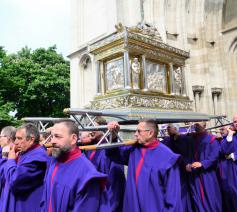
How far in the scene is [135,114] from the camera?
14.6 feet

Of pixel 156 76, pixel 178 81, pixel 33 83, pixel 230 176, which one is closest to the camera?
pixel 156 76

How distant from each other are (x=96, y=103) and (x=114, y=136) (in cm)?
187

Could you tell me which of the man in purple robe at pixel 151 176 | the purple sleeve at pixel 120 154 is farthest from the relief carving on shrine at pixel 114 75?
the man in purple robe at pixel 151 176

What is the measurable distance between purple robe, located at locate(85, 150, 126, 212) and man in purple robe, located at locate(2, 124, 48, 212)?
1111 mm

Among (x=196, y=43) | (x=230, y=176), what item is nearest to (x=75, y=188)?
(x=230, y=176)

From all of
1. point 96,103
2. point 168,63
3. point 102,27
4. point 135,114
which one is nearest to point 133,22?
point 102,27

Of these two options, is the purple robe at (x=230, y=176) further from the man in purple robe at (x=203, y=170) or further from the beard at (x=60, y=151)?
the beard at (x=60, y=151)

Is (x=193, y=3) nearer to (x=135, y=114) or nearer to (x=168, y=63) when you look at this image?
(x=168, y=63)

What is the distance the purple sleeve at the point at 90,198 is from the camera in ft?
7.68

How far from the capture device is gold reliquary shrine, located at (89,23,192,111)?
5.15 m

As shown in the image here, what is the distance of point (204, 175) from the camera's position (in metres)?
4.84

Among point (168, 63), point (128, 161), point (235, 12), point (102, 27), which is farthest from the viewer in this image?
point (235, 12)

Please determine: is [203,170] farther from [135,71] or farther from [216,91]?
[216,91]

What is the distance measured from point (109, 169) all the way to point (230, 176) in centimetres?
294
